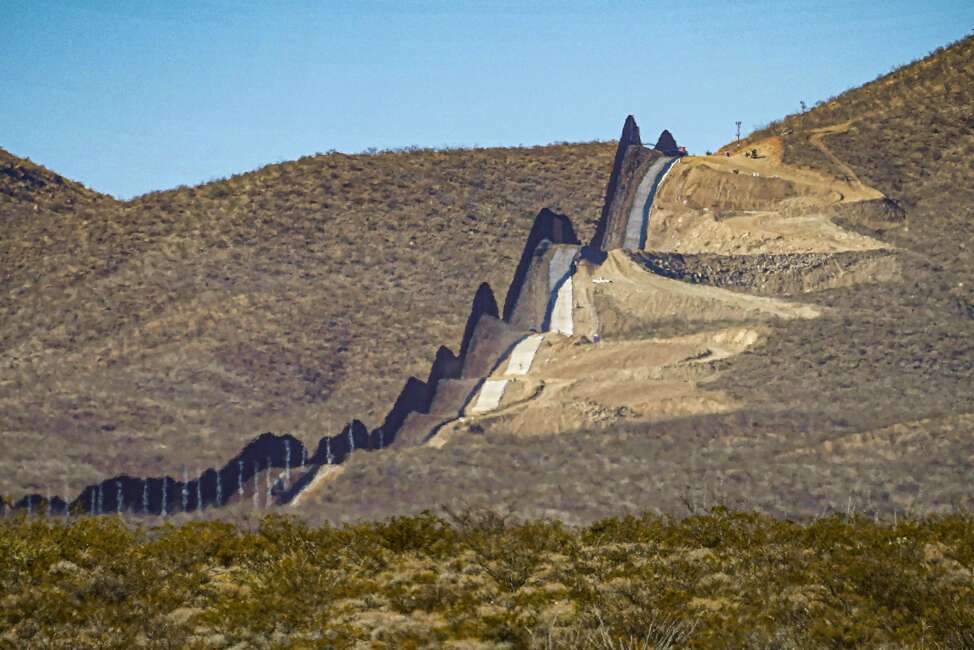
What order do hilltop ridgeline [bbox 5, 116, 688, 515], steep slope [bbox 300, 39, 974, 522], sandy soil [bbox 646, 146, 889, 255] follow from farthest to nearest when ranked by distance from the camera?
1. sandy soil [bbox 646, 146, 889, 255]
2. hilltop ridgeline [bbox 5, 116, 688, 515]
3. steep slope [bbox 300, 39, 974, 522]

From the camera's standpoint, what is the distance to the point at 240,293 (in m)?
65.7

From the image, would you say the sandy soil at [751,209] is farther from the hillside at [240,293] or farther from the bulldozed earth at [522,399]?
the hillside at [240,293]

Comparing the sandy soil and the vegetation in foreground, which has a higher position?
the sandy soil

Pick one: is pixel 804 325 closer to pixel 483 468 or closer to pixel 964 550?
pixel 483 468

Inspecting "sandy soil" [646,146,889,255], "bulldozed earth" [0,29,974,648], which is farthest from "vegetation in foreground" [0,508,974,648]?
"sandy soil" [646,146,889,255]

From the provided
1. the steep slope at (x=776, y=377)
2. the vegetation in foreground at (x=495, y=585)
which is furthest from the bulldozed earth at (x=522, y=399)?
the steep slope at (x=776, y=377)

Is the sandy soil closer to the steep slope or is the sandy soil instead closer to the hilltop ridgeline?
the steep slope

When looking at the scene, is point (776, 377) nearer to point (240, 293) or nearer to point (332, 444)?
point (332, 444)

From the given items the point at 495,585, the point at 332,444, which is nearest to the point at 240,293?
the point at 332,444

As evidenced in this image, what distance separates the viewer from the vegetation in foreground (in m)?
15.6

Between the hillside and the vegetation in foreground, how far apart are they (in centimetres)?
2733

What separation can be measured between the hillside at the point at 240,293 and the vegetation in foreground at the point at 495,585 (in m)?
27.3

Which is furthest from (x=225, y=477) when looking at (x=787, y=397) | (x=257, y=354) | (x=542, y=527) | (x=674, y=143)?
(x=674, y=143)

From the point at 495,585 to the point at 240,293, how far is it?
161 feet
